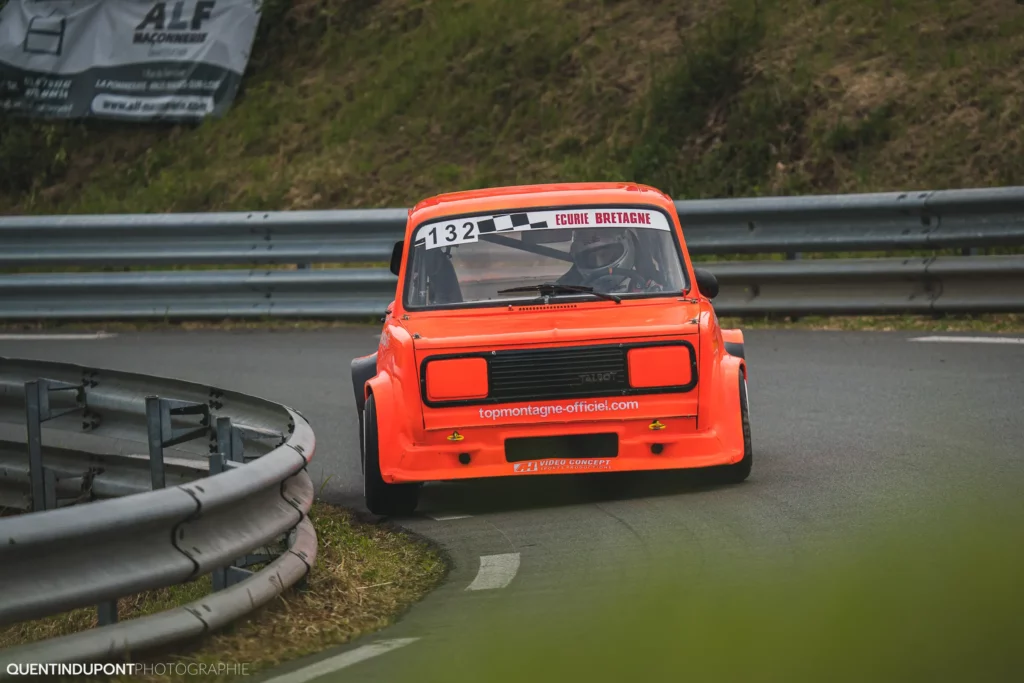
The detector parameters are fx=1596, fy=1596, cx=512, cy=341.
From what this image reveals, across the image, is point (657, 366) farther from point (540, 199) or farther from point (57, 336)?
point (57, 336)

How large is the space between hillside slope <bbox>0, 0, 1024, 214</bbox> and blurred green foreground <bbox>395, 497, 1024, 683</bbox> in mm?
16237

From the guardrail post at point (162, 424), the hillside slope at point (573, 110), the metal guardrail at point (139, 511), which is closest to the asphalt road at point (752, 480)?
the metal guardrail at point (139, 511)

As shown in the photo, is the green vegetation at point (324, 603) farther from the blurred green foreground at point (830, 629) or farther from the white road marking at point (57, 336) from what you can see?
the white road marking at point (57, 336)

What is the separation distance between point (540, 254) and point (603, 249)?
33cm

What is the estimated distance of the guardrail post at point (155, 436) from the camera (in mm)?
6102

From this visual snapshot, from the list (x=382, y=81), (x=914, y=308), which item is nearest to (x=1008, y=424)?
(x=914, y=308)

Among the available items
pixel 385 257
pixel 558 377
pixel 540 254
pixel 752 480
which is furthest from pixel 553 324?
pixel 385 257

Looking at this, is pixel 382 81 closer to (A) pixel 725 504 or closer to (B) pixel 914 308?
(B) pixel 914 308

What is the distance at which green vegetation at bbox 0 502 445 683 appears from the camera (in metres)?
4.75

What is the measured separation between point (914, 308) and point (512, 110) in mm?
10976

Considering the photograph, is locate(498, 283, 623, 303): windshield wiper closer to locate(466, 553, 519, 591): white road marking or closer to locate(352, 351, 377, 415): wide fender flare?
locate(352, 351, 377, 415): wide fender flare

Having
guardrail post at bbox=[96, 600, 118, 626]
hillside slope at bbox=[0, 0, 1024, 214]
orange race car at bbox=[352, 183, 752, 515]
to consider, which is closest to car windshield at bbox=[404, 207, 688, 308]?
orange race car at bbox=[352, 183, 752, 515]

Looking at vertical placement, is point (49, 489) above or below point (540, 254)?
below

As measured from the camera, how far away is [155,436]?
6.20 metres
